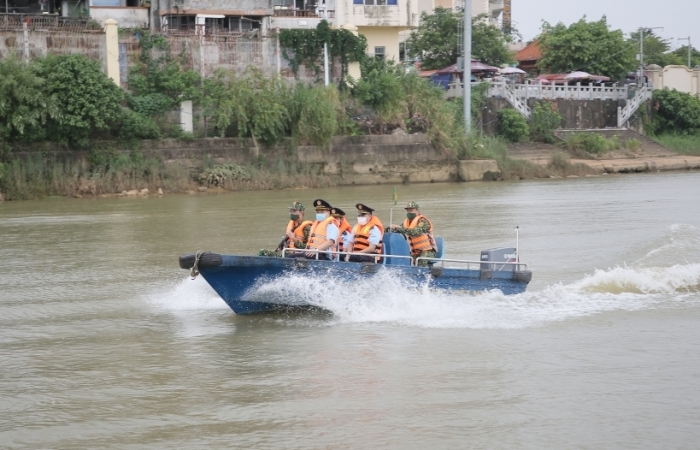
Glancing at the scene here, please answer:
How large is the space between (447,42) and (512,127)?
1090 cm

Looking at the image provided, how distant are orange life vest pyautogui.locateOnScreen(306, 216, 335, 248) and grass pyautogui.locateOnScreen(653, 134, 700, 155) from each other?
35515 mm

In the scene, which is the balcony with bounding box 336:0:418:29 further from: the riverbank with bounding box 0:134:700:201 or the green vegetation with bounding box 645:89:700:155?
the green vegetation with bounding box 645:89:700:155

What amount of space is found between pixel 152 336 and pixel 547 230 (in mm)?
11770

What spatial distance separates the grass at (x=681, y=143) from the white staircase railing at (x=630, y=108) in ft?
5.09

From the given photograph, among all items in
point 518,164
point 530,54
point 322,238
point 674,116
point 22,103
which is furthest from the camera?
point 530,54

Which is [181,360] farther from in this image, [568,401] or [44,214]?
[44,214]

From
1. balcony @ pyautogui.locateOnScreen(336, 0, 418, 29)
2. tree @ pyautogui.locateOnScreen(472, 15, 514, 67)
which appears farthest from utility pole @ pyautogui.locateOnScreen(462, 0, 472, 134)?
tree @ pyautogui.locateOnScreen(472, 15, 514, 67)

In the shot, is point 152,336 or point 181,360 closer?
point 181,360

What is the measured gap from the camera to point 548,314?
13.3 metres

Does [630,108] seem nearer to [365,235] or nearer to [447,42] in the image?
[447,42]

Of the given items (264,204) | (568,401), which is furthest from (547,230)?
(568,401)

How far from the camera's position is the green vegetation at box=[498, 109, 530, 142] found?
41469 mm

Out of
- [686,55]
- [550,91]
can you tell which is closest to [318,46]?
[550,91]

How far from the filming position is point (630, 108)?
156ft
